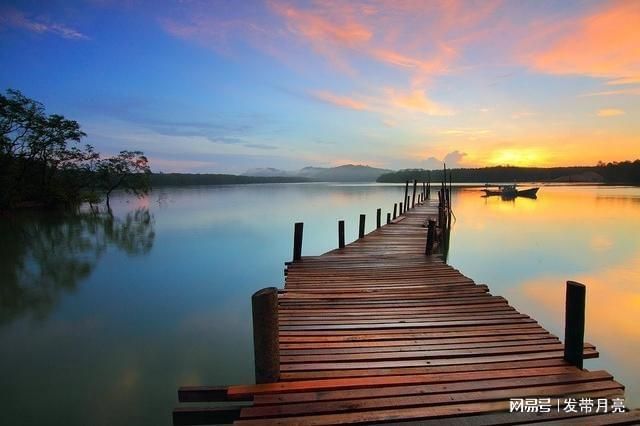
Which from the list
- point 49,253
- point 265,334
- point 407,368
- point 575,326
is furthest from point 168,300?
point 49,253

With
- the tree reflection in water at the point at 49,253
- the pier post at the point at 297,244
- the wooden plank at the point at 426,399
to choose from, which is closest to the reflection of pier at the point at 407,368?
the wooden plank at the point at 426,399

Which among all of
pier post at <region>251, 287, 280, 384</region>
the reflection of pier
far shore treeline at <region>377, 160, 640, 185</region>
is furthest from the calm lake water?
far shore treeline at <region>377, 160, 640, 185</region>

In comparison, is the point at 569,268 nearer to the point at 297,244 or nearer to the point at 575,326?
the point at 297,244

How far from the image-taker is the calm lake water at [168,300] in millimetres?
5708

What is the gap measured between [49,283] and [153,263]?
3798 millimetres

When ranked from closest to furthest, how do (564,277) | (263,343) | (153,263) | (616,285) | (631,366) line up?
(263,343) < (631,366) < (616,285) < (564,277) < (153,263)

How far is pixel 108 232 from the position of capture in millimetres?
23844

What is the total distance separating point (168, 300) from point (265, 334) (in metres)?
8.26

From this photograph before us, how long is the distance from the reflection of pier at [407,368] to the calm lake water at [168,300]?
8.21ft

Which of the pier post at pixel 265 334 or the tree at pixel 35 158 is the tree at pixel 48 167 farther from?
the pier post at pixel 265 334

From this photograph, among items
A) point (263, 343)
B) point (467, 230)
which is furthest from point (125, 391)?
point (467, 230)

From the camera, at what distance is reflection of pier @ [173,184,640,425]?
2920 mm

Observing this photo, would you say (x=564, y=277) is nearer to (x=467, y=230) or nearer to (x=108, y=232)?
(x=467, y=230)

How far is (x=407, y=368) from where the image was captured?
11.7 ft
